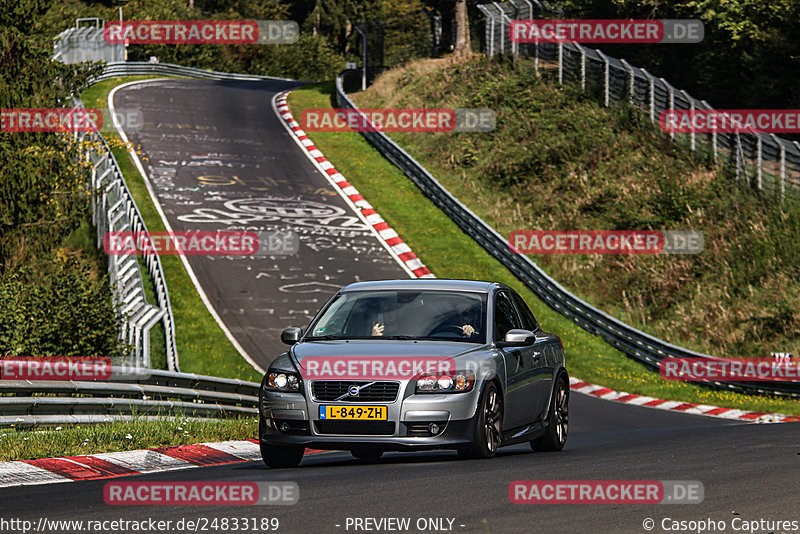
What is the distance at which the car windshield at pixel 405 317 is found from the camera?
10961 mm

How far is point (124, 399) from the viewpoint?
1398cm

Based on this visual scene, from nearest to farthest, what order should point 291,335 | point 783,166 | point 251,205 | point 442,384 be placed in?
point 442,384, point 291,335, point 783,166, point 251,205

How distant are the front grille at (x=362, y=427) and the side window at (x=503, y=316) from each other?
65.0 inches

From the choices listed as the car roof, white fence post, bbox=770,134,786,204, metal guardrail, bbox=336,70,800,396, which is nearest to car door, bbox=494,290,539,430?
the car roof

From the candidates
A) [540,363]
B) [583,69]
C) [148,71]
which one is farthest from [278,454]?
[148,71]

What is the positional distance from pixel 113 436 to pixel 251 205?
25.5 m

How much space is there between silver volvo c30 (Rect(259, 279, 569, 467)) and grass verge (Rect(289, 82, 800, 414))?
12495mm

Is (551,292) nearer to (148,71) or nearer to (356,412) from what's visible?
(356,412)

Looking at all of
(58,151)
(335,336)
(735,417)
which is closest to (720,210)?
(735,417)

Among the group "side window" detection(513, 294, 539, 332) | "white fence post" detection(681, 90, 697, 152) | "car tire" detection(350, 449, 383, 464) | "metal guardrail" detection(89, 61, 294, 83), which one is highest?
"metal guardrail" detection(89, 61, 294, 83)

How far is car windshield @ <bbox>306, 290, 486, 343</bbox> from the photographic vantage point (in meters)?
11.0

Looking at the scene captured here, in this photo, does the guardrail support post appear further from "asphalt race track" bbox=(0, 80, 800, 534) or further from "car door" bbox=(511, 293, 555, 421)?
"car door" bbox=(511, 293, 555, 421)

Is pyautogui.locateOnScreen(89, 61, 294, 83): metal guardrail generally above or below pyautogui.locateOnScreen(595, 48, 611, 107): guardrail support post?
above

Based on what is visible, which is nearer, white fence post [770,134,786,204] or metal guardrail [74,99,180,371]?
metal guardrail [74,99,180,371]
